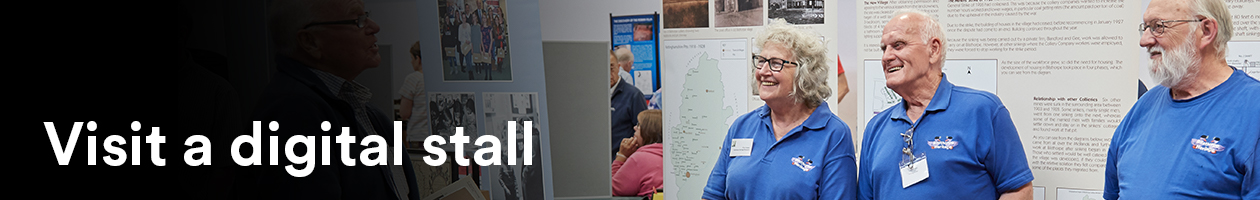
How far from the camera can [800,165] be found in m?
2.39

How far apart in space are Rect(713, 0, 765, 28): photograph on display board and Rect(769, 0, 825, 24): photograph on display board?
0.23 ft

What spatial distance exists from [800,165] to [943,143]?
17.5 inches

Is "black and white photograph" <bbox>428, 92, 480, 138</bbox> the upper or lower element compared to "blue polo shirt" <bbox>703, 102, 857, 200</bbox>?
upper

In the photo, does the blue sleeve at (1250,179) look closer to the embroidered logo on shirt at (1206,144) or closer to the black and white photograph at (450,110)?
the embroidered logo on shirt at (1206,144)

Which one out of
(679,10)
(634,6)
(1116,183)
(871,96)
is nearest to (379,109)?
(679,10)

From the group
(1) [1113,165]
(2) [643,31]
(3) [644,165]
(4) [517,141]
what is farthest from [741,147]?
(2) [643,31]

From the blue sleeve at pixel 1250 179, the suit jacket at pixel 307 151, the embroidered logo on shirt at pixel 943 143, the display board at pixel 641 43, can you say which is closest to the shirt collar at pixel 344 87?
the suit jacket at pixel 307 151

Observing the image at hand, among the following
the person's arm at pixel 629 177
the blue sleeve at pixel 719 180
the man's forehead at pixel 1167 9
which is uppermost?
the man's forehead at pixel 1167 9

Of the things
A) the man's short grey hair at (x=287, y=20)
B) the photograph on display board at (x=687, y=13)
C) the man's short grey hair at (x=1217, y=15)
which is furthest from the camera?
the photograph on display board at (x=687, y=13)

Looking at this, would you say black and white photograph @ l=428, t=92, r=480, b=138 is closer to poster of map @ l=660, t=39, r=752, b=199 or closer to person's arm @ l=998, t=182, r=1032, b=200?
poster of map @ l=660, t=39, r=752, b=199

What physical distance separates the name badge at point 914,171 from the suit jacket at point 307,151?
4.97ft

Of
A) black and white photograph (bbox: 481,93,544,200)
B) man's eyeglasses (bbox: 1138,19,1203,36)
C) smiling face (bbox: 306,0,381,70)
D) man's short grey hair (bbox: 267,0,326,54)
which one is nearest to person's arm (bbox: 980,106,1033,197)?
man's eyeglasses (bbox: 1138,19,1203,36)

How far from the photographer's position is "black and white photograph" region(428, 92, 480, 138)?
243 cm

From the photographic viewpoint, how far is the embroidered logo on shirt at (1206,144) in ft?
6.40
